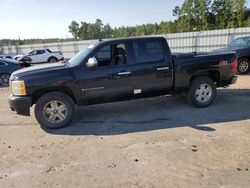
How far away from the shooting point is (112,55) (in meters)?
6.30

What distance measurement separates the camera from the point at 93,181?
361 centimetres

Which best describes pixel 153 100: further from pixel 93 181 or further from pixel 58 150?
pixel 93 181

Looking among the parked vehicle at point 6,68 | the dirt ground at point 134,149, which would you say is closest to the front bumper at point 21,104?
the dirt ground at point 134,149

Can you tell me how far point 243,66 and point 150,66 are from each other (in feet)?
22.7

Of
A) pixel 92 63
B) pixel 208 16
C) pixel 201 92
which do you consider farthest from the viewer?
pixel 208 16

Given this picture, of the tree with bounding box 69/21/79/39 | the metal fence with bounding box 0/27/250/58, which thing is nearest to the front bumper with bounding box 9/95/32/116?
the metal fence with bounding box 0/27/250/58

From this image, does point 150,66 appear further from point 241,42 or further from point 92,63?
point 241,42

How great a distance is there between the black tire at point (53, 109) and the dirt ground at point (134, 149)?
0.73 ft

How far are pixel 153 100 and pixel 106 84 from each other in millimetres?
2325

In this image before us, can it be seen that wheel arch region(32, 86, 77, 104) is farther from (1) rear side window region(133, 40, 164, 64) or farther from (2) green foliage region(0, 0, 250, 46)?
(2) green foliage region(0, 0, 250, 46)

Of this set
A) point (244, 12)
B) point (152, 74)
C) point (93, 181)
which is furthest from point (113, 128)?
point (244, 12)

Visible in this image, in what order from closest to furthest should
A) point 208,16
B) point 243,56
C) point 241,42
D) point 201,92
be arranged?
point 201,92 < point 243,56 < point 241,42 < point 208,16

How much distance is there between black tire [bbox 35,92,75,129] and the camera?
5.62 m

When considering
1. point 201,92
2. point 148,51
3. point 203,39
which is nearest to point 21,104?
point 148,51
